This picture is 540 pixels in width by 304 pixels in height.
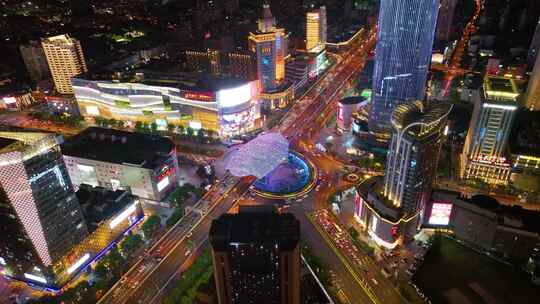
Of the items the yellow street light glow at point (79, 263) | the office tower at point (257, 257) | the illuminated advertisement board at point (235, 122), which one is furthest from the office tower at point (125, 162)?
the office tower at point (257, 257)

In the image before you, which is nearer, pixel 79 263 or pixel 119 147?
pixel 79 263

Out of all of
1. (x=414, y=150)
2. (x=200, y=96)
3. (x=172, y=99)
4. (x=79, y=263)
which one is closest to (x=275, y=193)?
(x=414, y=150)

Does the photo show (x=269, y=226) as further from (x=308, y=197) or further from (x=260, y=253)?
(x=308, y=197)

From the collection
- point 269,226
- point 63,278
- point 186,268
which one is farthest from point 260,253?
point 63,278

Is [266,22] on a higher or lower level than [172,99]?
higher

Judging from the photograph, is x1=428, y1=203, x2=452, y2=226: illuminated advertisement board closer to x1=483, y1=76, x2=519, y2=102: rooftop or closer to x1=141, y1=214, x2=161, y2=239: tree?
x1=483, y1=76, x2=519, y2=102: rooftop

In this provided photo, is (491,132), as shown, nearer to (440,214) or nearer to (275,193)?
(440,214)

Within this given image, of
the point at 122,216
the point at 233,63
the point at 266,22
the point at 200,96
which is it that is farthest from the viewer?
the point at 233,63
